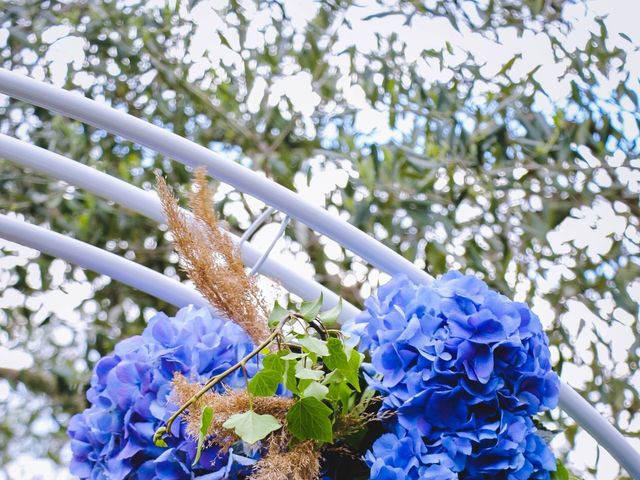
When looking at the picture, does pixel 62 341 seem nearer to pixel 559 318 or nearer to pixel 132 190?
pixel 559 318

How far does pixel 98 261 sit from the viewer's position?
0.96 m

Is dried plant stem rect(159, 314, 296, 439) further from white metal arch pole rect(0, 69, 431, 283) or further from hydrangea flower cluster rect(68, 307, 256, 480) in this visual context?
white metal arch pole rect(0, 69, 431, 283)

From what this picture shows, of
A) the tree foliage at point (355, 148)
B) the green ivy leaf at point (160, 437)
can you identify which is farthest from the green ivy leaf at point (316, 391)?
the tree foliage at point (355, 148)

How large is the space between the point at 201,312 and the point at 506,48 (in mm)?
1444

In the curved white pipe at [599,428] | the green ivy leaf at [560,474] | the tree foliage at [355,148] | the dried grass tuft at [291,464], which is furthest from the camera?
the tree foliage at [355,148]

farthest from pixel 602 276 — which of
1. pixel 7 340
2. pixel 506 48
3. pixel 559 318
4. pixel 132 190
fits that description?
pixel 7 340

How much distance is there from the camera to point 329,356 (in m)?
0.64

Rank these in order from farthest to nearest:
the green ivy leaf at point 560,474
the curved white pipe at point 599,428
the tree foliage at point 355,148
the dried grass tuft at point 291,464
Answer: the tree foliage at point 355,148 < the curved white pipe at point 599,428 < the green ivy leaf at point 560,474 < the dried grass tuft at point 291,464

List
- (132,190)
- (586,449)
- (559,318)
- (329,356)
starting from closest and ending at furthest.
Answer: (329,356), (132,190), (586,449), (559,318)

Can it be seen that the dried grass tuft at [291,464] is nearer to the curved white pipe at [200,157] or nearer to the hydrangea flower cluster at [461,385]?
the hydrangea flower cluster at [461,385]

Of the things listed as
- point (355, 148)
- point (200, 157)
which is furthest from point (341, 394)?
point (355, 148)

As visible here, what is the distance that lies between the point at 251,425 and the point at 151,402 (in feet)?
0.44

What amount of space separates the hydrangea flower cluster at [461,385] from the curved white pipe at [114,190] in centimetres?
24

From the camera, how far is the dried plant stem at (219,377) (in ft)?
1.95
